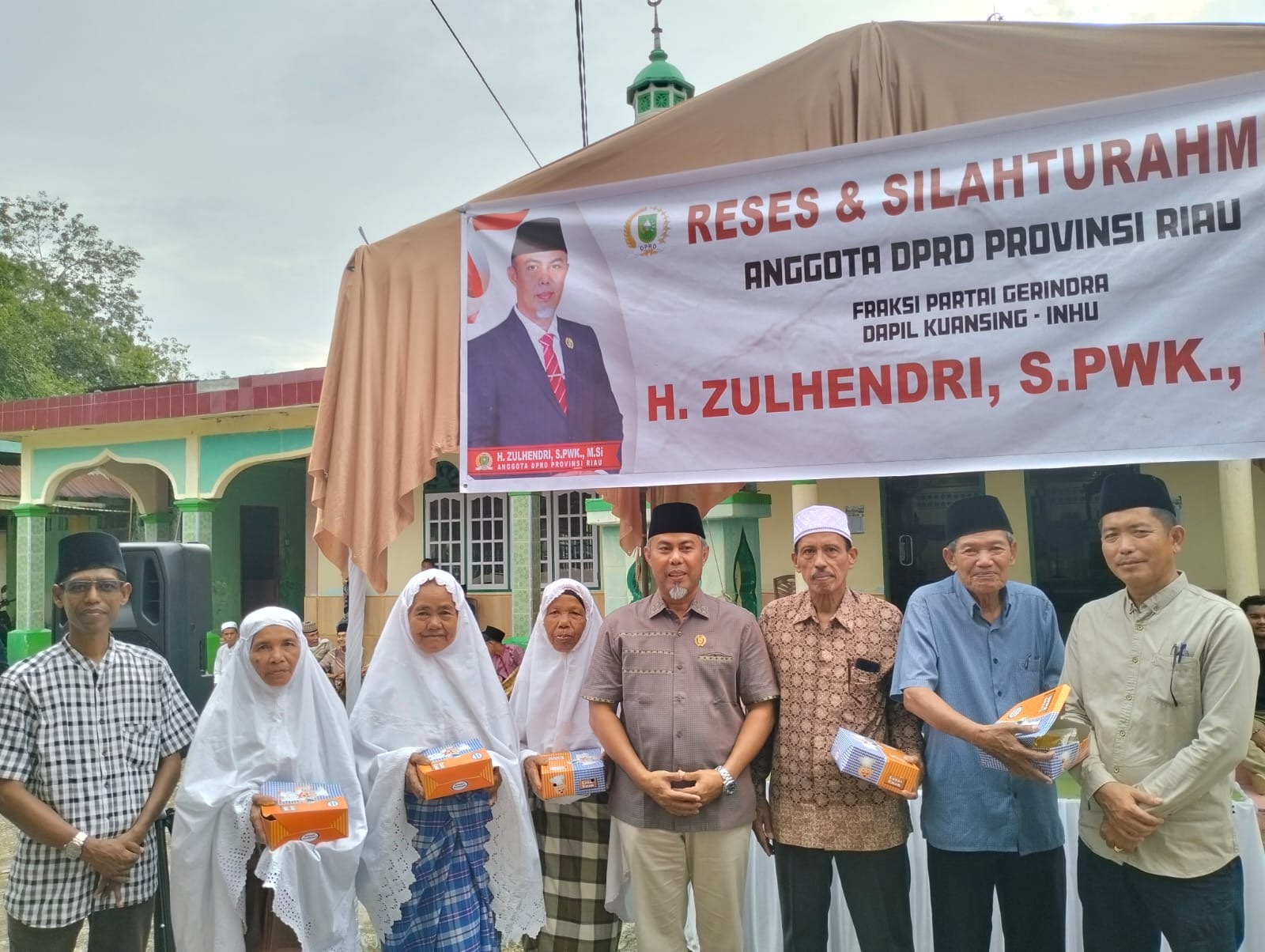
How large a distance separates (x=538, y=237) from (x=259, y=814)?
6.58 ft

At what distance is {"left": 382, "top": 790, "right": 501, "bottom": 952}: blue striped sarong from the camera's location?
3.05m

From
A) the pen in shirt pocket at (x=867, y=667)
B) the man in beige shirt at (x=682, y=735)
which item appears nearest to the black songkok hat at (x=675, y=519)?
the man in beige shirt at (x=682, y=735)

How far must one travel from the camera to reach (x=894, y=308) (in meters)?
2.61

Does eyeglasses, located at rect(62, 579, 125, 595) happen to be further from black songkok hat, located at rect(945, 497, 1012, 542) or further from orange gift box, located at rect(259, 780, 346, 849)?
black songkok hat, located at rect(945, 497, 1012, 542)

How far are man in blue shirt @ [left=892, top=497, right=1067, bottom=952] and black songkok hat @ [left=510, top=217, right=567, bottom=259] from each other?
153 cm

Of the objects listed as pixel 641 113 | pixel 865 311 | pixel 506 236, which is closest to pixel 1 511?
pixel 641 113

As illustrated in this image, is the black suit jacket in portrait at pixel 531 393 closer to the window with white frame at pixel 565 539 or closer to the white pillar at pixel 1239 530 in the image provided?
the white pillar at pixel 1239 530

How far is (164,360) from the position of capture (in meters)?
33.0

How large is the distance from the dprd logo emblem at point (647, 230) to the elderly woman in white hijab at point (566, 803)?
118cm

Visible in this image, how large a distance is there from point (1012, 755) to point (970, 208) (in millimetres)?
1474

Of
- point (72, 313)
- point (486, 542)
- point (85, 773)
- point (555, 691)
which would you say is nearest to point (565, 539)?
point (486, 542)

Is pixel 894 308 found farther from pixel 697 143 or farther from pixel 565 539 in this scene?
pixel 565 539

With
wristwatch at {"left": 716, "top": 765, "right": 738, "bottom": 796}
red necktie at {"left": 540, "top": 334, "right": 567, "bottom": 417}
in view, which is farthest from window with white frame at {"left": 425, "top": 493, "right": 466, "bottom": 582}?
wristwatch at {"left": 716, "top": 765, "right": 738, "bottom": 796}

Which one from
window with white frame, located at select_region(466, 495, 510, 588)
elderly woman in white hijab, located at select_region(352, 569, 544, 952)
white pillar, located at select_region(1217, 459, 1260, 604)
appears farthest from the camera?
window with white frame, located at select_region(466, 495, 510, 588)
